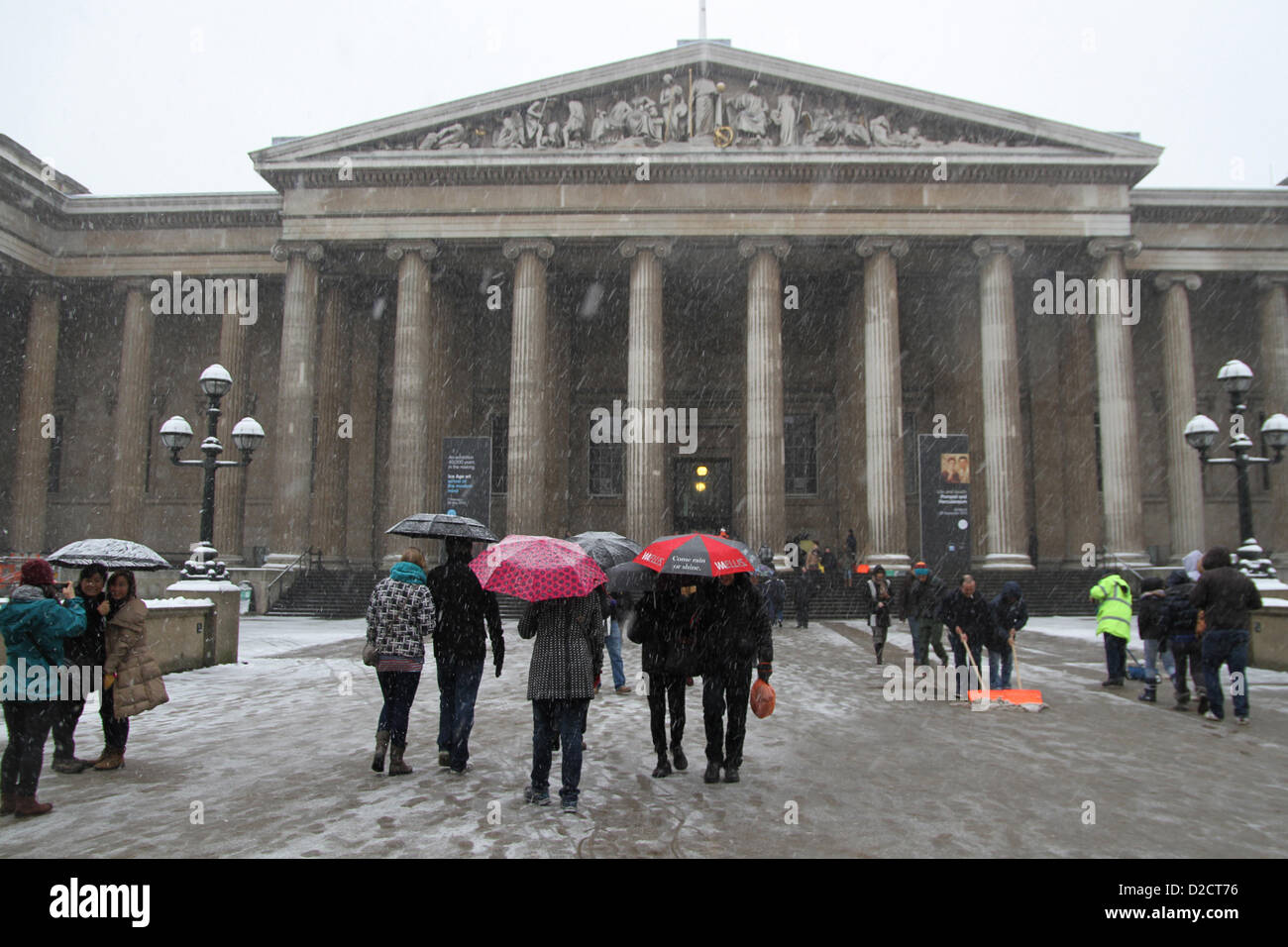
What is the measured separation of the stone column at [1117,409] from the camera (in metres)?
27.0

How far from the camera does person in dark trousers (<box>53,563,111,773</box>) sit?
22.4 feet

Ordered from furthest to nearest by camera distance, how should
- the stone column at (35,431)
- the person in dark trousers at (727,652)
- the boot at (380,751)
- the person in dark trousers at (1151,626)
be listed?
1. the stone column at (35,431)
2. the person in dark trousers at (1151,626)
3. the boot at (380,751)
4. the person in dark trousers at (727,652)

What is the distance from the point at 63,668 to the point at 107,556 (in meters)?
1.88

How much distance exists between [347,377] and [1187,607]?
28.1 metres

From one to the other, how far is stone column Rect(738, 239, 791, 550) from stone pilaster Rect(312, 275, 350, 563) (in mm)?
14183

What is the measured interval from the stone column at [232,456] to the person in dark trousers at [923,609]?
23.2 m

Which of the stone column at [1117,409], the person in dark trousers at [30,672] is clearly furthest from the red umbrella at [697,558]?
the stone column at [1117,409]

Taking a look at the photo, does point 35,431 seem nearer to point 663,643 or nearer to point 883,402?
point 883,402

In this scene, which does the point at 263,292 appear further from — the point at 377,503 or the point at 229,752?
the point at 229,752

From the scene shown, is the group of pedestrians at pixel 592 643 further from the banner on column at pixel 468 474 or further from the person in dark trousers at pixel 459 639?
the banner on column at pixel 468 474

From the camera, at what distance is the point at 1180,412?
28797 mm

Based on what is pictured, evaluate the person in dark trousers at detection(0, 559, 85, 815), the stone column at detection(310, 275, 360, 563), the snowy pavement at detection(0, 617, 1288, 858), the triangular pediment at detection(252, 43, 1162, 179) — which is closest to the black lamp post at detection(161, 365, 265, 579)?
the snowy pavement at detection(0, 617, 1288, 858)

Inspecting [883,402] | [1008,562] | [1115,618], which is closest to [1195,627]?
[1115,618]

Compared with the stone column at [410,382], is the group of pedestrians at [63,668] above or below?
below
